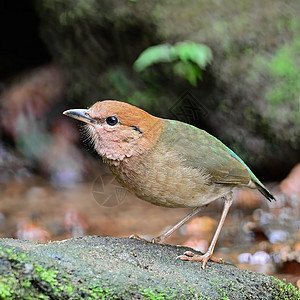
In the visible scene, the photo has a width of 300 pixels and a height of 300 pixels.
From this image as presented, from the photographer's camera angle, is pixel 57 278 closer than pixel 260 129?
Yes

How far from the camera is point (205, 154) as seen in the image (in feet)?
13.8

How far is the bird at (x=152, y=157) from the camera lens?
390 centimetres

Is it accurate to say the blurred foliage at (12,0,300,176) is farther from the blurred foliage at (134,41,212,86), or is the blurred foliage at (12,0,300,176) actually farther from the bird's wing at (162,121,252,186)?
the bird's wing at (162,121,252,186)

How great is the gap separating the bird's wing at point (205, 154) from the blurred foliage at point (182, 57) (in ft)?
12.2

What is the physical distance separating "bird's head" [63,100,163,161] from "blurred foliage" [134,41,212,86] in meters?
4.00

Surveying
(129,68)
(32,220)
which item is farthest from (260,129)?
(32,220)

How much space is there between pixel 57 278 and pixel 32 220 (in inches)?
191

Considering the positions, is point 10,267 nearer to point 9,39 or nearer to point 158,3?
point 158,3

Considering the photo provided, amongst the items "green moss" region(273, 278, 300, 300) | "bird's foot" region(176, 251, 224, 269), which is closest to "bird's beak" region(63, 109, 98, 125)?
"bird's foot" region(176, 251, 224, 269)

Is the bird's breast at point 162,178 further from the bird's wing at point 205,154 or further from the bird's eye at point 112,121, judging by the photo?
the bird's eye at point 112,121

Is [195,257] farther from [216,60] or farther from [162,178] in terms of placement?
[216,60]

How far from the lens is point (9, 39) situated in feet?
36.3

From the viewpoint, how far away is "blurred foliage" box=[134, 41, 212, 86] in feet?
25.8

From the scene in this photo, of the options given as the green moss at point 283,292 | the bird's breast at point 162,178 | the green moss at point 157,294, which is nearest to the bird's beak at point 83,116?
the bird's breast at point 162,178
